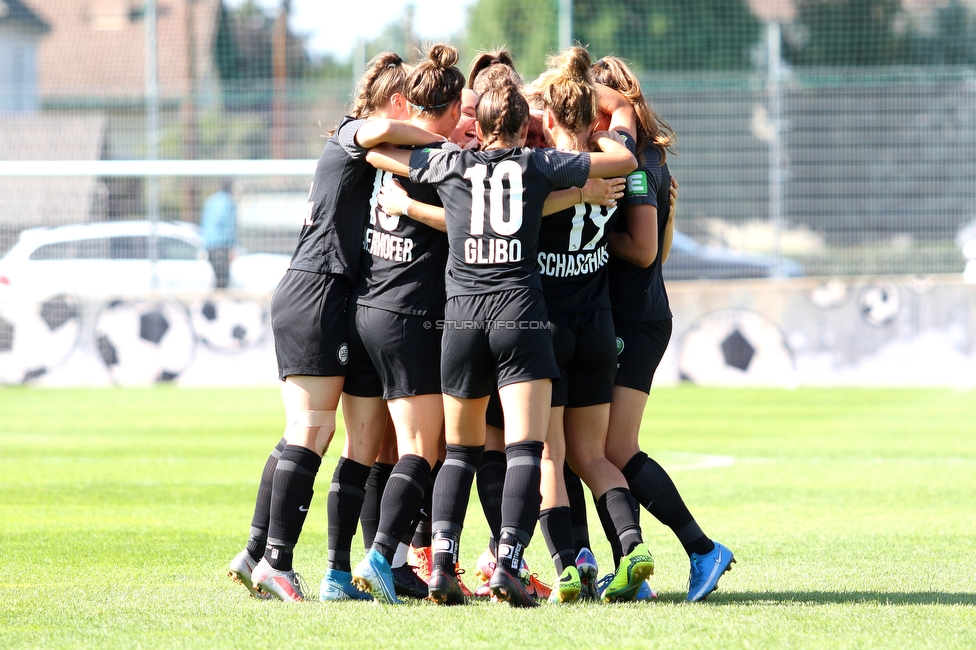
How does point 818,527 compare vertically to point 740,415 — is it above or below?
above

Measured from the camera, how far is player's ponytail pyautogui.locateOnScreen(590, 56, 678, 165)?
464 centimetres

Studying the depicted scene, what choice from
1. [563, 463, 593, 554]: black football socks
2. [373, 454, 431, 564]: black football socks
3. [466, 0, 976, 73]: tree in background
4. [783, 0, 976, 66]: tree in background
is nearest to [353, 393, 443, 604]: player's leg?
[373, 454, 431, 564]: black football socks

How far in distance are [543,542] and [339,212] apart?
2344 mm

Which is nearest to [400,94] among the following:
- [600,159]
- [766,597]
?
[600,159]

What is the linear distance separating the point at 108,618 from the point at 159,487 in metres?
3.72

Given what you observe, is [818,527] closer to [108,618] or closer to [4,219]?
[108,618]

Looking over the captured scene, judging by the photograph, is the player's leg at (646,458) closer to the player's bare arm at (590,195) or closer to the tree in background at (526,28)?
the player's bare arm at (590,195)

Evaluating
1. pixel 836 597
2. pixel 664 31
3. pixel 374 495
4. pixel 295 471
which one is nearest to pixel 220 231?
pixel 664 31

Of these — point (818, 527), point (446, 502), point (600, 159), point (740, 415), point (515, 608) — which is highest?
point (600, 159)

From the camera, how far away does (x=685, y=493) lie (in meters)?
7.45

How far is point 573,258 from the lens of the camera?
4477mm

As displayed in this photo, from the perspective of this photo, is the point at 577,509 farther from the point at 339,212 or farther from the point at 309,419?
the point at 339,212

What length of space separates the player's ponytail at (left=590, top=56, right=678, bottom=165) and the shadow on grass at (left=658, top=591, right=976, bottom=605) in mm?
1702

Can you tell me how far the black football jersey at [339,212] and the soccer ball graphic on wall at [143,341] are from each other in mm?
11122
